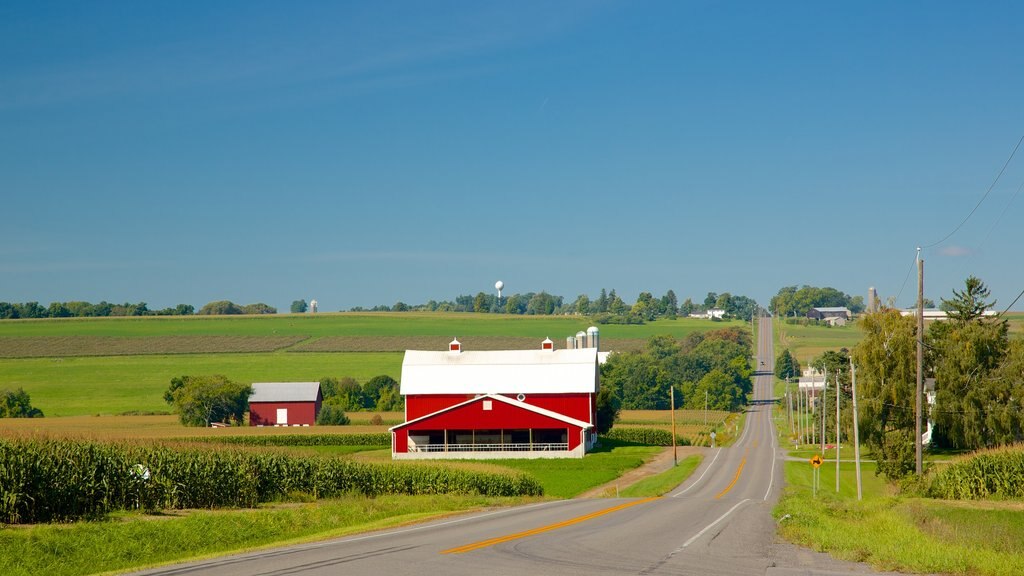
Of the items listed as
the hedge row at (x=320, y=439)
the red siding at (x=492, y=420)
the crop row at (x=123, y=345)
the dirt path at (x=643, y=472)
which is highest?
the crop row at (x=123, y=345)

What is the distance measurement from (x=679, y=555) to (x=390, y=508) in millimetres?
14936

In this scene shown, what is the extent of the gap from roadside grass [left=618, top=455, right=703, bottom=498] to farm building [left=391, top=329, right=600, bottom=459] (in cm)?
918

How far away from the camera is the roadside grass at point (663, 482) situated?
58844 millimetres

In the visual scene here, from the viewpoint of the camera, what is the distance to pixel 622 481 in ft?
224

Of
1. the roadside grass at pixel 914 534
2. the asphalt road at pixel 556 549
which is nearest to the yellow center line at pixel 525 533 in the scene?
the asphalt road at pixel 556 549

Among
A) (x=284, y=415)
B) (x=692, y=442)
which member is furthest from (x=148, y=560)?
(x=284, y=415)

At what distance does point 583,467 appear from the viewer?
7575cm

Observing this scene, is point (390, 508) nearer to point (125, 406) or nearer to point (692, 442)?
point (692, 442)

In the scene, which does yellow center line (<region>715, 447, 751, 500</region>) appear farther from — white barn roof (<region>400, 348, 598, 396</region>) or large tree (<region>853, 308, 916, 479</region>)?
white barn roof (<region>400, 348, 598, 396</region>)

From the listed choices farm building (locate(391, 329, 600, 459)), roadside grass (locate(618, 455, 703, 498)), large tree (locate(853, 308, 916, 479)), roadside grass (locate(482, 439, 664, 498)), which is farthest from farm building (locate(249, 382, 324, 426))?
large tree (locate(853, 308, 916, 479))

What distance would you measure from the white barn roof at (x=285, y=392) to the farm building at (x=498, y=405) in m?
27.5

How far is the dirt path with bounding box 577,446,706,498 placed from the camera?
193 feet

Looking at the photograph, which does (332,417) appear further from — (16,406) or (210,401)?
(16,406)

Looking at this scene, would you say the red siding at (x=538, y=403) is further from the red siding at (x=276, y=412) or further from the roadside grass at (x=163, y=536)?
the roadside grass at (x=163, y=536)
